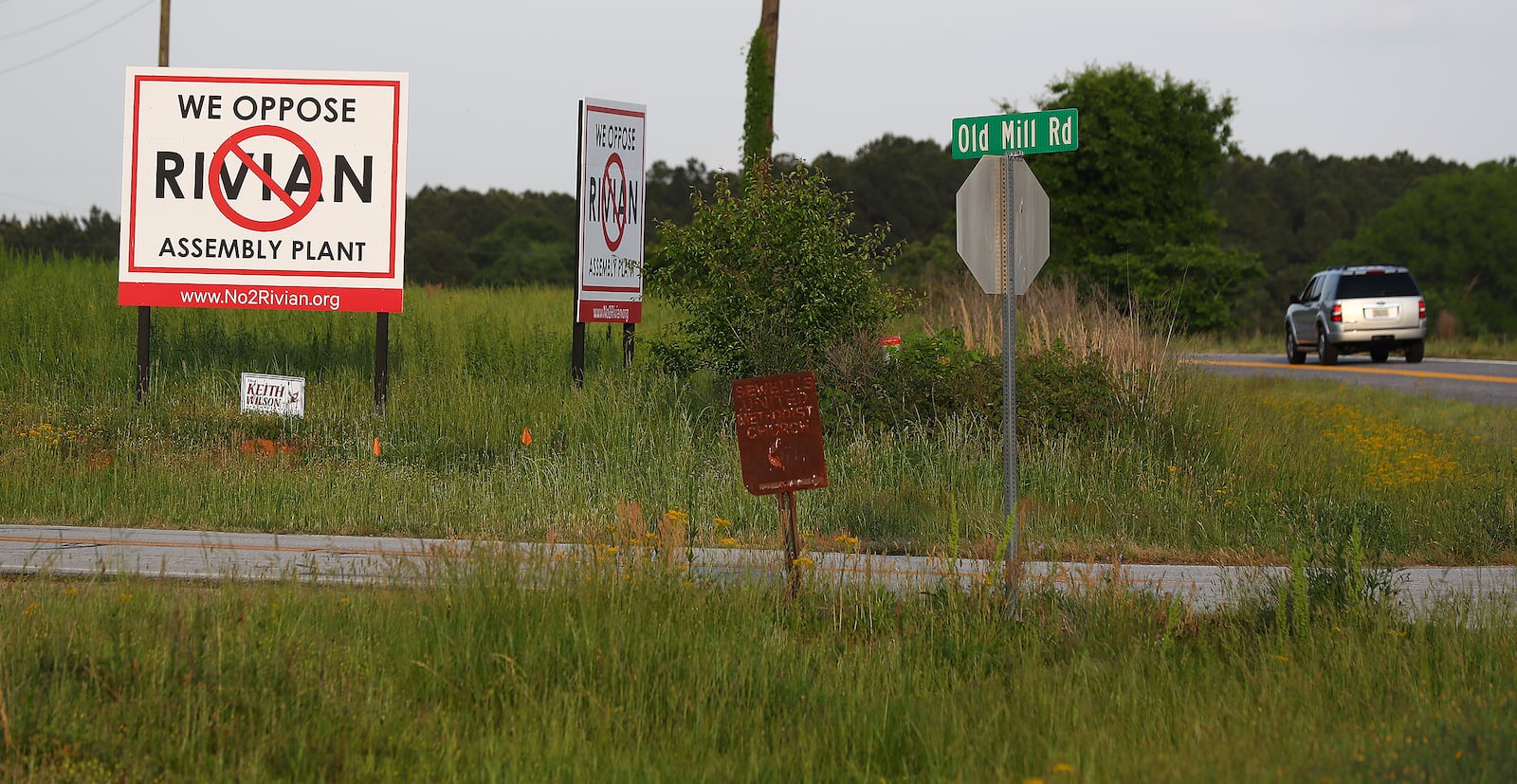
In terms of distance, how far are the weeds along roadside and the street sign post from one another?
2297mm

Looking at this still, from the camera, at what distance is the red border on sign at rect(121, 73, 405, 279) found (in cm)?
1684

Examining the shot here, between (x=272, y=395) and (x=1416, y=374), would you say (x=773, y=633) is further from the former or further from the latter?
(x=1416, y=374)

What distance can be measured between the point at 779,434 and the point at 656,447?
6.65m

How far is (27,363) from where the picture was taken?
18.4 m

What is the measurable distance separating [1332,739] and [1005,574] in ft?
9.02

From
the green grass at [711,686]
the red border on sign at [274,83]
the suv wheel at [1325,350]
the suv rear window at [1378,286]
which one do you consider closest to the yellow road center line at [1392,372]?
the suv wheel at [1325,350]

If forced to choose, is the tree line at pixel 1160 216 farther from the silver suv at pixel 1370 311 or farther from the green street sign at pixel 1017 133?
the green street sign at pixel 1017 133

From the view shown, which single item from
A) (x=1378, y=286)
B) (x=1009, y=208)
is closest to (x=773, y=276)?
(x=1009, y=208)

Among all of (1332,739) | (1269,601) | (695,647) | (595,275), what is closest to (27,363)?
(595,275)

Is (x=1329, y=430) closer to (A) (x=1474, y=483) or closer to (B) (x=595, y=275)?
(A) (x=1474, y=483)

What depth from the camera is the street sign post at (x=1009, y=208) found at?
26.2ft

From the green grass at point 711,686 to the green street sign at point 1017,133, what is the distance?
269 cm

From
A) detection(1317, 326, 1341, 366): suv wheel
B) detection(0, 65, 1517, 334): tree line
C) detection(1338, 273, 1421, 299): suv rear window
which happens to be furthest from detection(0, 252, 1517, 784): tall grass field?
detection(0, 65, 1517, 334): tree line

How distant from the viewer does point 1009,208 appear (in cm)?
810
